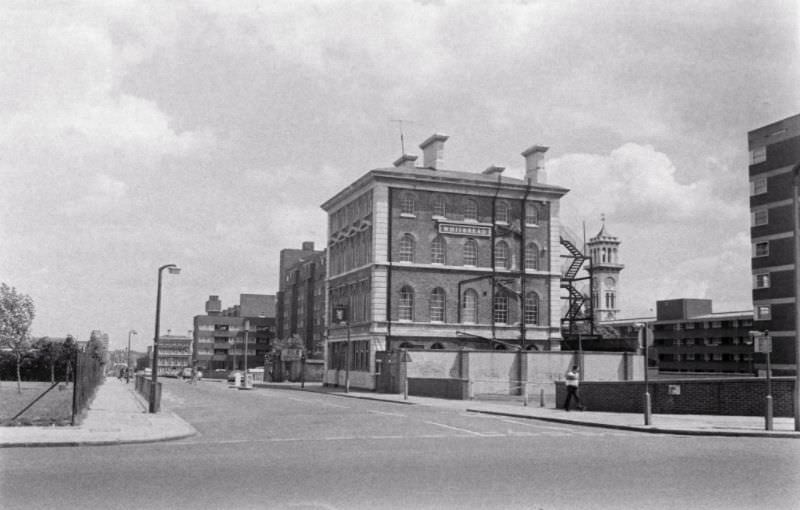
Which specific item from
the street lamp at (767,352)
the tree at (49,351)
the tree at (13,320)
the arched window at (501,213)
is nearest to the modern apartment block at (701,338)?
the arched window at (501,213)

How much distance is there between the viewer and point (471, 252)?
58.9m

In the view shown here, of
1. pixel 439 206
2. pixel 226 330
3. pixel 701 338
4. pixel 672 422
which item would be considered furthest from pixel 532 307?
pixel 226 330

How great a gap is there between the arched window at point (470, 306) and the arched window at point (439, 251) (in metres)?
2.85

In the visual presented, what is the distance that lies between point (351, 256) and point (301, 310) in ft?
215

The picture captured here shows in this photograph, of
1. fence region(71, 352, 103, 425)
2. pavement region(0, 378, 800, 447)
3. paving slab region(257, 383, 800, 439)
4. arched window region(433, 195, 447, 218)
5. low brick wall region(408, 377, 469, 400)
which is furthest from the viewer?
arched window region(433, 195, 447, 218)

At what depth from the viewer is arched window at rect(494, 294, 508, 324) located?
58.6m

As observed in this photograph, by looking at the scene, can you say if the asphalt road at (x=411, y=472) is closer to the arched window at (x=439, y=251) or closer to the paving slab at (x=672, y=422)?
the paving slab at (x=672, y=422)

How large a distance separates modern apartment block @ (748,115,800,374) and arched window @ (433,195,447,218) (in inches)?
1168

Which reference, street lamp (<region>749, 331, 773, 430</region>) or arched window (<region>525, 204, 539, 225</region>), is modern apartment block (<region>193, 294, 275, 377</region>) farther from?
street lamp (<region>749, 331, 773, 430</region>)

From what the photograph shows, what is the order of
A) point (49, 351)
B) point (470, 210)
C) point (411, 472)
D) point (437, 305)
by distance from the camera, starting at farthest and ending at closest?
point (49, 351), point (470, 210), point (437, 305), point (411, 472)

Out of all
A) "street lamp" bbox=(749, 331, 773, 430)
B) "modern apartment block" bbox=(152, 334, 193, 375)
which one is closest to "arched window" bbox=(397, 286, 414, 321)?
"street lamp" bbox=(749, 331, 773, 430)

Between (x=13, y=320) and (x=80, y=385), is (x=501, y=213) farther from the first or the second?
(x=80, y=385)

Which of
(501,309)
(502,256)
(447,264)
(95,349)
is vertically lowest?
(95,349)

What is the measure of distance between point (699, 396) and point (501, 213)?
33.3 metres
